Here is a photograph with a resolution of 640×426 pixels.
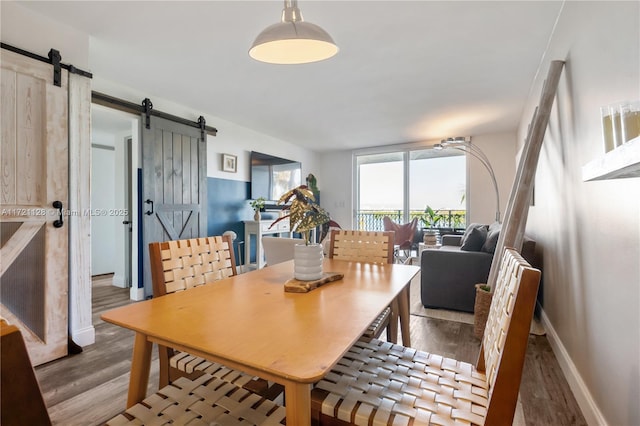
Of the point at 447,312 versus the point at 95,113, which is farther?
the point at 95,113

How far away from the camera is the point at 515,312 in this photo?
0.74 meters

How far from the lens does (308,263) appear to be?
1.37 meters

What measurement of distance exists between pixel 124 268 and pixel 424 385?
4.25 metres

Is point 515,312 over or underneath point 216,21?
underneath

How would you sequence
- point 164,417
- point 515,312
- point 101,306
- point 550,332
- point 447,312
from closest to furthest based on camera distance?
point 515,312 → point 164,417 → point 550,332 → point 447,312 → point 101,306

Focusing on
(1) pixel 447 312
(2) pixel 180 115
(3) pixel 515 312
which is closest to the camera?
(3) pixel 515 312

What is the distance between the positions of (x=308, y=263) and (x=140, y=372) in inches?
28.4

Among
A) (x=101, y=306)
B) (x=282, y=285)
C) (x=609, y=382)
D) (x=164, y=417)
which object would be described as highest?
(x=282, y=285)

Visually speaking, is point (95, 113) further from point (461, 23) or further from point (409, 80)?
point (461, 23)

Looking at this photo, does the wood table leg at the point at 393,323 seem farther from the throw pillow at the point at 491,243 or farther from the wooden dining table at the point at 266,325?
the throw pillow at the point at 491,243

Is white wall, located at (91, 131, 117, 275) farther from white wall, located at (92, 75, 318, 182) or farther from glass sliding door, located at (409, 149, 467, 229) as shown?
glass sliding door, located at (409, 149, 467, 229)

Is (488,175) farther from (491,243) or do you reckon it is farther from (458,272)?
(458,272)

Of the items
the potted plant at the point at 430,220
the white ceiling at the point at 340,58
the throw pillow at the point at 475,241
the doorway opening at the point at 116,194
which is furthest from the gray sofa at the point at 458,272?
the doorway opening at the point at 116,194

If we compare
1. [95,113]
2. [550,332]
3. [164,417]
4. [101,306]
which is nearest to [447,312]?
[550,332]
